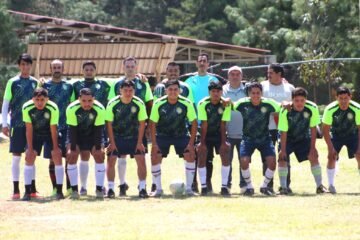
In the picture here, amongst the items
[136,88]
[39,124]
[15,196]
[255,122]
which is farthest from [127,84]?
[15,196]

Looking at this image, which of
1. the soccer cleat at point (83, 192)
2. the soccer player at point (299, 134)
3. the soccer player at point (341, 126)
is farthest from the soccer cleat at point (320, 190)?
the soccer cleat at point (83, 192)

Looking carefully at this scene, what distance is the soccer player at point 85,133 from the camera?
47.7 feet

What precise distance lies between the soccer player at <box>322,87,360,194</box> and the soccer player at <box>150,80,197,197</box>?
6.48ft

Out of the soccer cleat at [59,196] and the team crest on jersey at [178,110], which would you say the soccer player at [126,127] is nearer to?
the team crest on jersey at [178,110]

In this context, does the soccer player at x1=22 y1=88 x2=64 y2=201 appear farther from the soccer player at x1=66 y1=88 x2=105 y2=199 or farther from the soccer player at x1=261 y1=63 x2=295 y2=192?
the soccer player at x1=261 y1=63 x2=295 y2=192

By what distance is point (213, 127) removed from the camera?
15.0 metres

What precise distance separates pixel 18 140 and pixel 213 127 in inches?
112

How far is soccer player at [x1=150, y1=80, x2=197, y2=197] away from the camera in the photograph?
1482cm

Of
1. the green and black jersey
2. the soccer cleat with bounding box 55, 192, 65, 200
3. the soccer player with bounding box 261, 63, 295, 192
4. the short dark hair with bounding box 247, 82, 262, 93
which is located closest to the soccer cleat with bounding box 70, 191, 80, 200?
the soccer cleat with bounding box 55, 192, 65, 200

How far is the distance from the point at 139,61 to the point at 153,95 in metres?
15.1

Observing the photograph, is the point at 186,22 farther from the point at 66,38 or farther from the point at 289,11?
the point at 66,38

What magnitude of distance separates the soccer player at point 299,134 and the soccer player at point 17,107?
364 cm

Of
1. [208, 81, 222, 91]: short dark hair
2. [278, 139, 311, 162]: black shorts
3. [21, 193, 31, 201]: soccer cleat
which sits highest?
[208, 81, 222, 91]: short dark hair

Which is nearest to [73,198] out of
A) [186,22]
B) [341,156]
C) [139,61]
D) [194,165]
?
[194,165]
